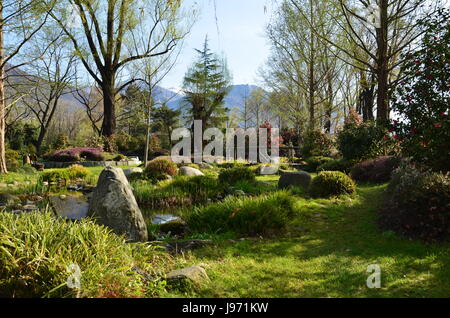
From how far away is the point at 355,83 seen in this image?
28141mm

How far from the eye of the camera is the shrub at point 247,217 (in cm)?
540

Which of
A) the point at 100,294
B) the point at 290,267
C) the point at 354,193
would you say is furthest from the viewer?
the point at 354,193

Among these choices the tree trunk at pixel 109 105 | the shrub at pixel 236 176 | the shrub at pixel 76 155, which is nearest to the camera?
the shrub at pixel 236 176

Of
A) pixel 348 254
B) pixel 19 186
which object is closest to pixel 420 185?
pixel 348 254

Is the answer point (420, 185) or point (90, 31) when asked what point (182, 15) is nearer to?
point (90, 31)

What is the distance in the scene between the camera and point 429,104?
5309 mm

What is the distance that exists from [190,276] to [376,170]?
25.9 ft

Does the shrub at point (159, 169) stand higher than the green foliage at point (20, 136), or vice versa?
the green foliage at point (20, 136)

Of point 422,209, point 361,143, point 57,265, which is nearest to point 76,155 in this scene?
point 361,143

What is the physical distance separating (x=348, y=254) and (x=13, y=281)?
12.2ft

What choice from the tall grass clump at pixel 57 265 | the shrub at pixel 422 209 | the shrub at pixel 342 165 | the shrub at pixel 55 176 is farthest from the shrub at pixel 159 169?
the tall grass clump at pixel 57 265

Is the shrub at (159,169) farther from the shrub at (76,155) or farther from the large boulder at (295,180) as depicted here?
the shrub at (76,155)

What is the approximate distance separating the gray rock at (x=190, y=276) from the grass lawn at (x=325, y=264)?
105 mm

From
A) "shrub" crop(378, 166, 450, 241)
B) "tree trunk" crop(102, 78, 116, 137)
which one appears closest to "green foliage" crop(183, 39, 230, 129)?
"tree trunk" crop(102, 78, 116, 137)
